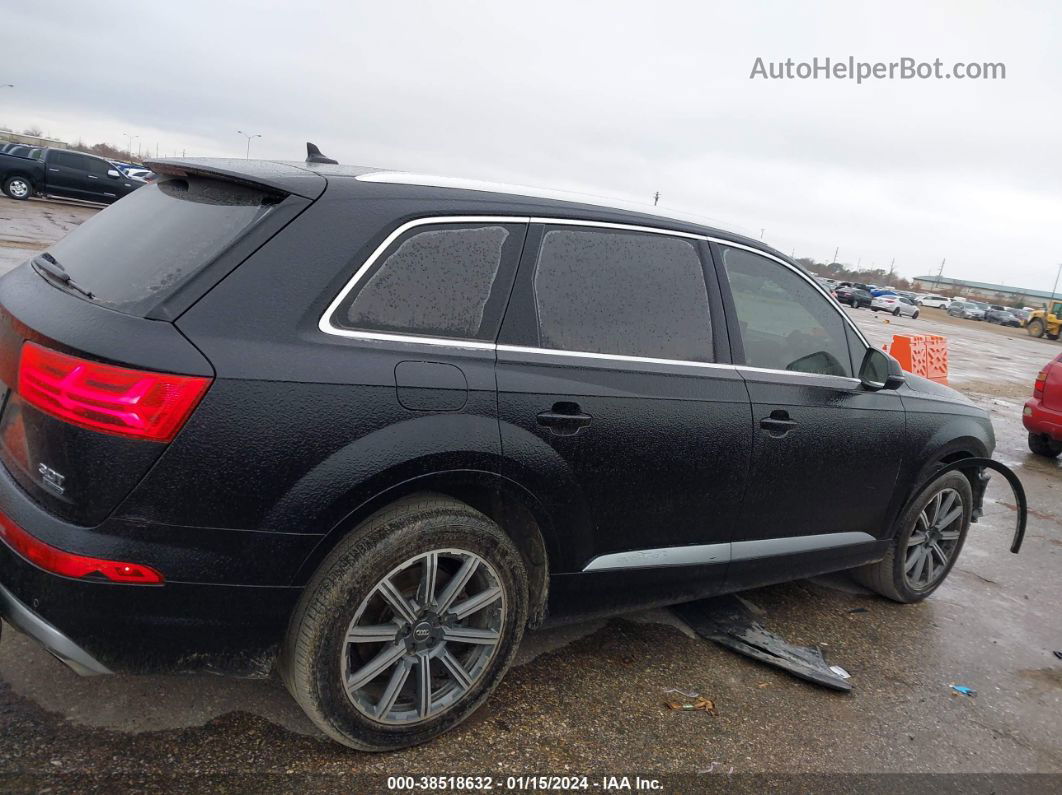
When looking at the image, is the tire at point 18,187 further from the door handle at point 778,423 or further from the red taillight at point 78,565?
the door handle at point 778,423

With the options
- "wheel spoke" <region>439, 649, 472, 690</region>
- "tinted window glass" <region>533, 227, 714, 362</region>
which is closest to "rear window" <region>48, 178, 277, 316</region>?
"tinted window glass" <region>533, 227, 714, 362</region>

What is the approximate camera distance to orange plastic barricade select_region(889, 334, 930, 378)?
12109 mm

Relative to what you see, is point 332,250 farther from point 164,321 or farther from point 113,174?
point 113,174

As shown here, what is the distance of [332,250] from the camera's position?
8.11 ft

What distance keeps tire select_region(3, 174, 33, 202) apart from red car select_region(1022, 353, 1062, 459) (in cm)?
2728

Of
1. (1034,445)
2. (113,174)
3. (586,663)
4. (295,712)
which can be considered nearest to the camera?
(295,712)

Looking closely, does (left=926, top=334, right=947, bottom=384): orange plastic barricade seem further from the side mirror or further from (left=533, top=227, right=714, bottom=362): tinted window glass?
(left=533, top=227, right=714, bottom=362): tinted window glass

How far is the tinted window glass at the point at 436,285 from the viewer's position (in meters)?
2.52

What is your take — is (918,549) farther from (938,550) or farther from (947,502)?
(947,502)

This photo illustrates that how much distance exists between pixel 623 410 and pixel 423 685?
116cm

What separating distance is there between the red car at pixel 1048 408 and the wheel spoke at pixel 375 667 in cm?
826

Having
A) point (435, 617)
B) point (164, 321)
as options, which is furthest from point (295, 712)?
point (164, 321)

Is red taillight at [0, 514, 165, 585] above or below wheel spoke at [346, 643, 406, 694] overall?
above

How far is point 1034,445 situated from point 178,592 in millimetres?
9618
